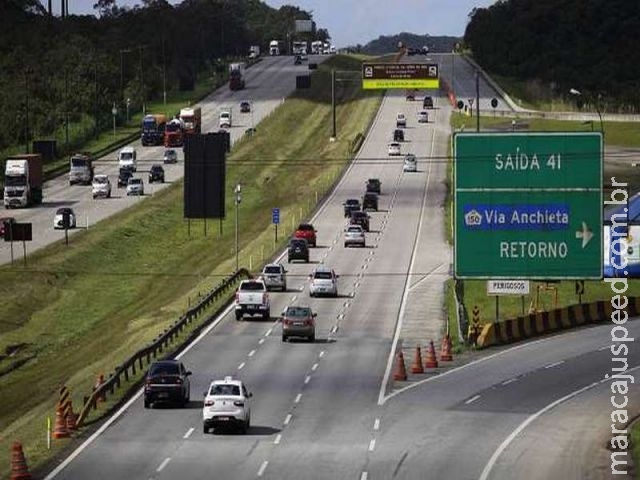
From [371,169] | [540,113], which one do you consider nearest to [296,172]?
[371,169]

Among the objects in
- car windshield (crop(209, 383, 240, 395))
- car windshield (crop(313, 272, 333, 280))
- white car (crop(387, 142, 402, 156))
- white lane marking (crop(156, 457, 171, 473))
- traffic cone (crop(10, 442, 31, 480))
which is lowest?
car windshield (crop(313, 272, 333, 280))

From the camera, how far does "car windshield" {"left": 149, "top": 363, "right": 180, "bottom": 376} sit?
167ft

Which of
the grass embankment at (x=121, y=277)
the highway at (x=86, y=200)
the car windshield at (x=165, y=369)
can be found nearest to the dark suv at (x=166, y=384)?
the car windshield at (x=165, y=369)

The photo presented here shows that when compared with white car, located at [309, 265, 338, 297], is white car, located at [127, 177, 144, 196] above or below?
above

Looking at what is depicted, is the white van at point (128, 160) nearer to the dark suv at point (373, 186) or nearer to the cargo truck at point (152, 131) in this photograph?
the cargo truck at point (152, 131)

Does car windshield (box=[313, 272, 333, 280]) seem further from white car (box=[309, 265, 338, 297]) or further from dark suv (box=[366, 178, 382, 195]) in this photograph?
dark suv (box=[366, 178, 382, 195])

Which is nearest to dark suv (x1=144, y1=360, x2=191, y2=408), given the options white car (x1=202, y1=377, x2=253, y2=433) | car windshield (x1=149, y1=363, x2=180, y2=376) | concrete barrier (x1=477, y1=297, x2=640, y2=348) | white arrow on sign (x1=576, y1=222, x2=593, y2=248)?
car windshield (x1=149, y1=363, x2=180, y2=376)

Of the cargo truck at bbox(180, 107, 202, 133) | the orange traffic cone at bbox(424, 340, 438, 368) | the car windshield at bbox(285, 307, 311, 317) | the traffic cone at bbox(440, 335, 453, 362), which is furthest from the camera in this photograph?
the cargo truck at bbox(180, 107, 202, 133)

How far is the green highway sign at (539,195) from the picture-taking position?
186 feet

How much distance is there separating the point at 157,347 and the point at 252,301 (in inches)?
429

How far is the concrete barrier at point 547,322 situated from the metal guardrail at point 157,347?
39.7 feet

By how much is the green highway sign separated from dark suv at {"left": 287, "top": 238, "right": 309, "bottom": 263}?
38554 millimetres

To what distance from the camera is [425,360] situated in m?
62.0

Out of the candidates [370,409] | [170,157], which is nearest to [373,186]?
[170,157]
